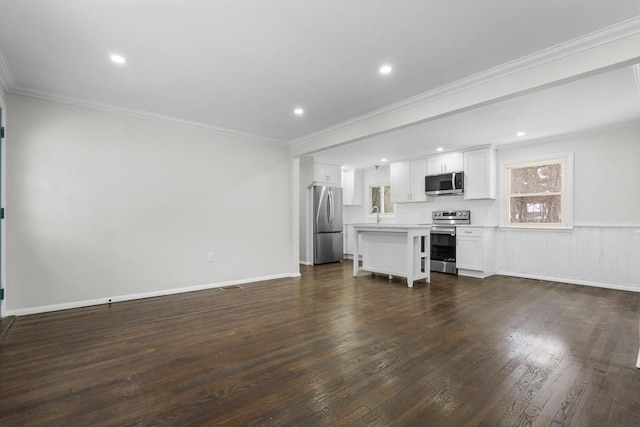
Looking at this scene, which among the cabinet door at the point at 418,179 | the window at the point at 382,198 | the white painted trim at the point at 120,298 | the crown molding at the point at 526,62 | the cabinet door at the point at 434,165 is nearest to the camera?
the crown molding at the point at 526,62

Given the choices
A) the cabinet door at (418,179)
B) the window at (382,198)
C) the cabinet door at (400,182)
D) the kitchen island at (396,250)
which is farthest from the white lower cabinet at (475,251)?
the window at (382,198)

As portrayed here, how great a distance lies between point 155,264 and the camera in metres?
4.15

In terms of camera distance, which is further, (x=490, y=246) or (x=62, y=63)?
(x=490, y=246)

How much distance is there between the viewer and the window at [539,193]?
5154 millimetres

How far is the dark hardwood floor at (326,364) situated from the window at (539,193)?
1852mm

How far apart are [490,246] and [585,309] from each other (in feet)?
7.27

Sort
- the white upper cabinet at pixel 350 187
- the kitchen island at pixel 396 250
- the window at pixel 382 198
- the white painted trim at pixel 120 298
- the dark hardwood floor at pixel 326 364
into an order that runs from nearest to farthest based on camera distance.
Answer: the dark hardwood floor at pixel 326 364 → the white painted trim at pixel 120 298 → the kitchen island at pixel 396 250 → the window at pixel 382 198 → the white upper cabinet at pixel 350 187

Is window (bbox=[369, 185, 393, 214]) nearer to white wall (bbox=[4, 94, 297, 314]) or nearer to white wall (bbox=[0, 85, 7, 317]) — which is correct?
white wall (bbox=[4, 94, 297, 314])

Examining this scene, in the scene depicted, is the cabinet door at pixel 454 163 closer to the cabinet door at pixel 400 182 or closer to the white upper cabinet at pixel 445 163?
the white upper cabinet at pixel 445 163

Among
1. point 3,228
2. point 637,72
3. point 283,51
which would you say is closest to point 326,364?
point 283,51

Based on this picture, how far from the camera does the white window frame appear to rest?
5047 millimetres

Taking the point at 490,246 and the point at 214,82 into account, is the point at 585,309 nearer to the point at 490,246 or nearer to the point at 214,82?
the point at 490,246

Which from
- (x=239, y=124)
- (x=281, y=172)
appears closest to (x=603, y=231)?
(x=281, y=172)

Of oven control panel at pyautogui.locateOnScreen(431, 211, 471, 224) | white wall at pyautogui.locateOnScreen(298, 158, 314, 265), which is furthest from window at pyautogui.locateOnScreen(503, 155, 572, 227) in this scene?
white wall at pyautogui.locateOnScreen(298, 158, 314, 265)
